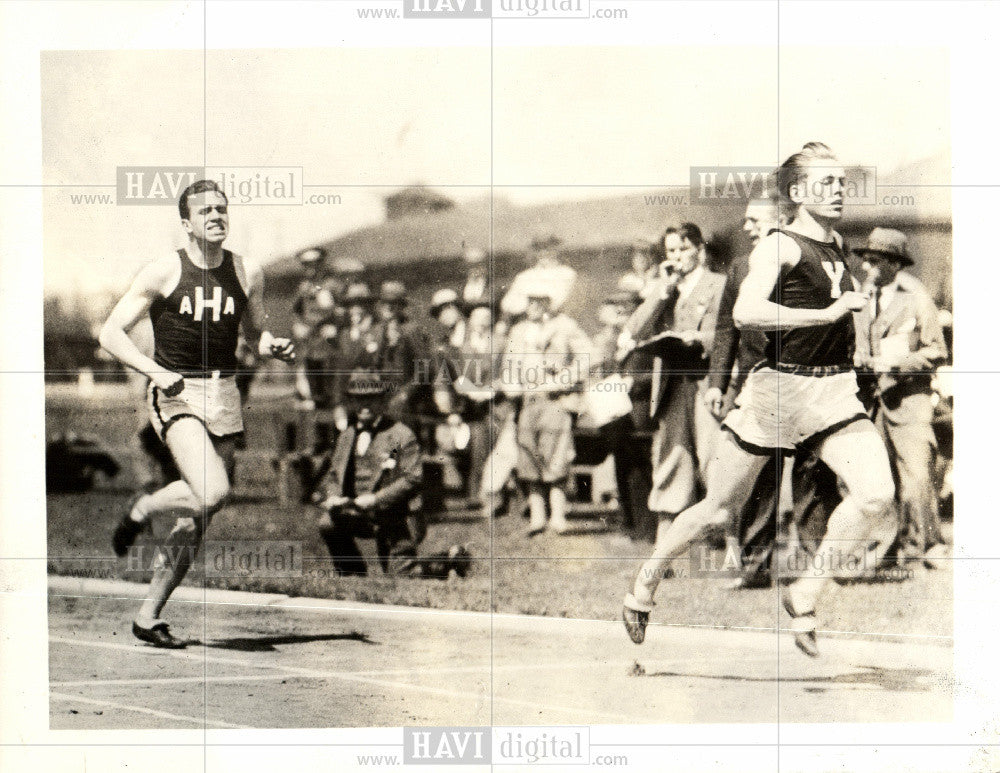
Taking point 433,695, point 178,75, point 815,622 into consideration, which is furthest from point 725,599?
point 178,75

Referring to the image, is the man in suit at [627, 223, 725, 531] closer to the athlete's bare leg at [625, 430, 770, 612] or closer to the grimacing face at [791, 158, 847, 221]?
the athlete's bare leg at [625, 430, 770, 612]

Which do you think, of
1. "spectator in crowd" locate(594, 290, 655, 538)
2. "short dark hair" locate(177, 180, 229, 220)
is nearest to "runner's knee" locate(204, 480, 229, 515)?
"short dark hair" locate(177, 180, 229, 220)

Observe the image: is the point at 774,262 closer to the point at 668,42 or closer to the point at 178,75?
the point at 668,42

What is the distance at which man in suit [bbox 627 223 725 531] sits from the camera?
6.55 meters

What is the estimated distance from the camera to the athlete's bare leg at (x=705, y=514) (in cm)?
658

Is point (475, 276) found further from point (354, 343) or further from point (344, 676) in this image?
point (344, 676)

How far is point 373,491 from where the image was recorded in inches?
258

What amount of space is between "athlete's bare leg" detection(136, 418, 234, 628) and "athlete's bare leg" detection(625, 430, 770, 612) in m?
2.20

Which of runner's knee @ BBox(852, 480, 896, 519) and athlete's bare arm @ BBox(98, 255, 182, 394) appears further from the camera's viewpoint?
runner's knee @ BBox(852, 480, 896, 519)

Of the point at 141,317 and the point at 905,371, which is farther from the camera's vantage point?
the point at 905,371

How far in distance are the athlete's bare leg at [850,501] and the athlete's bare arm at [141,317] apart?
337 centimetres

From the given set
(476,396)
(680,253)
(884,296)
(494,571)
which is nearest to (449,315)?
(476,396)

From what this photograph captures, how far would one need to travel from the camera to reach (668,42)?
648 cm

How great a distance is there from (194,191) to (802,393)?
3.28 m
